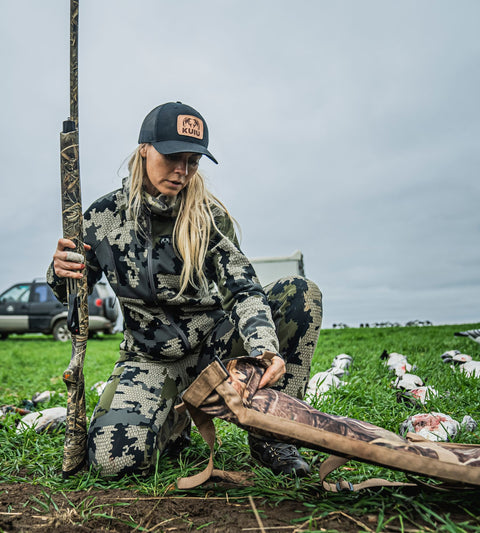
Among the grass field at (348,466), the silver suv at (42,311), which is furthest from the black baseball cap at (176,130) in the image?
the silver suv at (42,311)

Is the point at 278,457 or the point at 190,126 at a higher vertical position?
the point at 190,126

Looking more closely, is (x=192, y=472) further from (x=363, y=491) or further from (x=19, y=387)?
(x=19, y=387)

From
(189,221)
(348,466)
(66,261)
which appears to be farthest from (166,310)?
(348,466)

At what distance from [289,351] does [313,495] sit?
2.75 ft

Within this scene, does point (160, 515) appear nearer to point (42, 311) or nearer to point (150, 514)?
point (150, 514)

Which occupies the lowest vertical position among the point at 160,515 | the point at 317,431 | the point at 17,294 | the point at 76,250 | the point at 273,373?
the point at 17,294

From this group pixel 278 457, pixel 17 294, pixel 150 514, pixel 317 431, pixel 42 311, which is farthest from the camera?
pixel 17 294

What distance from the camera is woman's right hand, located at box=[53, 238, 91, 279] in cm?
237

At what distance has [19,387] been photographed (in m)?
5.83

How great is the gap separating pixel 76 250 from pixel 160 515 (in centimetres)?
127

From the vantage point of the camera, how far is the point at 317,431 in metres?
1.74

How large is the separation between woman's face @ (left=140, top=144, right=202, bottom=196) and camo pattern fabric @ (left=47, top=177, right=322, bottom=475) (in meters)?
0.11

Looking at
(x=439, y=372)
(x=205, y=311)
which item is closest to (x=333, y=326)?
(x=439, y=372)

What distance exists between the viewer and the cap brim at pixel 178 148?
2437 millimetres
